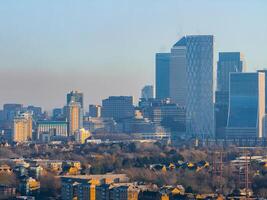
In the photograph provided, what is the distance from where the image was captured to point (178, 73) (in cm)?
8800

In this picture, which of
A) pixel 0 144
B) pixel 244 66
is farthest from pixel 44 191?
pixel 244 66

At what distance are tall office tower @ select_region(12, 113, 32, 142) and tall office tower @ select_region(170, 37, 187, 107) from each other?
1444 cm

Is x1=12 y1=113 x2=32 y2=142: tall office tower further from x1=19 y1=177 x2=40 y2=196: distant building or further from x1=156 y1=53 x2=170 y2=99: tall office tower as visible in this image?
x1=19 y1=177 x2=40 y2=196: distant building

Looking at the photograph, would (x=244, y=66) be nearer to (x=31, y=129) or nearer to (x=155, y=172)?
(x=31, y=129)

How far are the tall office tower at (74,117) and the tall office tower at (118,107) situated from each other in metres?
4.59

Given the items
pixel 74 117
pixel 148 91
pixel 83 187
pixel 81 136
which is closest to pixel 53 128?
pixel 74 117

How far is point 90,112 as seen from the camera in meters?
93.2

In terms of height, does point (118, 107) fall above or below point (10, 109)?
above

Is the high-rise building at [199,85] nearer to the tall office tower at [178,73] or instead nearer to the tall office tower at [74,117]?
the tall office tower at [178,73]

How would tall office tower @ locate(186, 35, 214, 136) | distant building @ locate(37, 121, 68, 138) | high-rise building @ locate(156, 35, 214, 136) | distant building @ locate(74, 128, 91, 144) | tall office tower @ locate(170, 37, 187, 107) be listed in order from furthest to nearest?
1. tall office tower @ locate(170, 37, 187, 107)
2. tall office tower @ locate(186, 35, 214, 136)
3. high-rise building @ locate(156, 35, 214, 136)
4. distant building @ locate(37, 121, 68, 138)
5. distant building @ locate(74, 128, 91, 144)

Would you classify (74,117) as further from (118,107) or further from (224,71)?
(224,71)

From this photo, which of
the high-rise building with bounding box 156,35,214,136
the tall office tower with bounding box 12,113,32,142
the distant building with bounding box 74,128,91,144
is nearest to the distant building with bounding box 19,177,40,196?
the distant building with bounding box 74,128,91,144

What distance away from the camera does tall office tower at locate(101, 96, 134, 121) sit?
87062mm

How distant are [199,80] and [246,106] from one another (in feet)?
26.6
